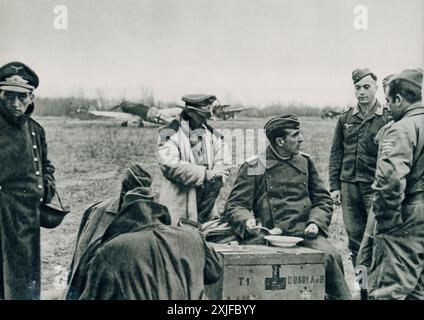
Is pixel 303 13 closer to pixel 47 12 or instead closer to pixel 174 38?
pixel 174 38

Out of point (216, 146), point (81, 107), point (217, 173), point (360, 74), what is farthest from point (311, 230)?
point (81, 107)

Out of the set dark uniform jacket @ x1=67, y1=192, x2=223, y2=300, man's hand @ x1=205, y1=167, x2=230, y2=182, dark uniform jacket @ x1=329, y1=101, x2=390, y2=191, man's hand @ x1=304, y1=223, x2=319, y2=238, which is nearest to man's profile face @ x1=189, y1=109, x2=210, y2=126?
man's hand @ x1=205, y1=167, x2=230, y2=182

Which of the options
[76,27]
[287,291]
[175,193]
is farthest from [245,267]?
[76,27]

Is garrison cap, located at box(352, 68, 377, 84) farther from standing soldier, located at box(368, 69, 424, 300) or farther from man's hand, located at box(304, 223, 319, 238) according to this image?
man's hand, located at box(304, 223, 319, 238)

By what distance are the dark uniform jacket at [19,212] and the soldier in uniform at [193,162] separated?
141 cm

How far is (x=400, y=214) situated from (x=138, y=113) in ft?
10.4

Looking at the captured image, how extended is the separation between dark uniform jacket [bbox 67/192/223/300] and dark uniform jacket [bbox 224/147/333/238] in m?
0.64

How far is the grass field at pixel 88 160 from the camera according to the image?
7.39m

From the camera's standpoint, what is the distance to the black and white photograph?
727cm

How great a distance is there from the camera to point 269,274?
7191mm

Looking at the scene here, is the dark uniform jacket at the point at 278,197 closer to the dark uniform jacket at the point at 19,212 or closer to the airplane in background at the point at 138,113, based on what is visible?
the airplane in background at the point at 138,113

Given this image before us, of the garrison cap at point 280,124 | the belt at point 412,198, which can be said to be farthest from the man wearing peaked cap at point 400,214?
the garrison cap at point 280,124

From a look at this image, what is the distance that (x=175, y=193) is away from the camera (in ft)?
24.4

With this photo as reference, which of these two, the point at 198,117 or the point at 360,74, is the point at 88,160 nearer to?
the point at 198,117
